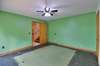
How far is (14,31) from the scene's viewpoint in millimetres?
4938

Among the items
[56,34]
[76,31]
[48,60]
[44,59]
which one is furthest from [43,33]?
[48,60]

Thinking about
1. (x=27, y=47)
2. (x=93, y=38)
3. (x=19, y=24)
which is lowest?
(x=27, y=47)

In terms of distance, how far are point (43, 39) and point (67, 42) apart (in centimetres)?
195

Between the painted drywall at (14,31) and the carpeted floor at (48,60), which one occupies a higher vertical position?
the painted drywall at (14,31)

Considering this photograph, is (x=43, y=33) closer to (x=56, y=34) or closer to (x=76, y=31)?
(x=56, y=34)

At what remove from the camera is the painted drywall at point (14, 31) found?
14.5 ft

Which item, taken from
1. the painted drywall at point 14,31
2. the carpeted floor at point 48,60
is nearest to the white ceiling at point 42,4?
the painted drywall at point 14,31

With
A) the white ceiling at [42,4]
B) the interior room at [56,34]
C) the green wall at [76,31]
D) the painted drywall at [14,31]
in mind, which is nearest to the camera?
the white ceiling at [42,4]

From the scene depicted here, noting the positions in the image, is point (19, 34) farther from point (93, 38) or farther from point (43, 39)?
point (93, 38)

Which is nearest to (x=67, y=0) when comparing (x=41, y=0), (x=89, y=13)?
(x=41, y=0)

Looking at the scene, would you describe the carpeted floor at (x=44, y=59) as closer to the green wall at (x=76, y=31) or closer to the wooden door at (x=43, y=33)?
the green wall at (x=76, y=31)

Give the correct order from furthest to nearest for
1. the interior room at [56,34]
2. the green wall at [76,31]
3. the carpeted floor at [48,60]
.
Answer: the green wall at [76,31]
the interior room at [56,34]
the carpeted floor at [48,60]

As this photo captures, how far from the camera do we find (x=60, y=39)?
6.56 meters

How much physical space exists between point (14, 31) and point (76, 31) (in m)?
3.37
